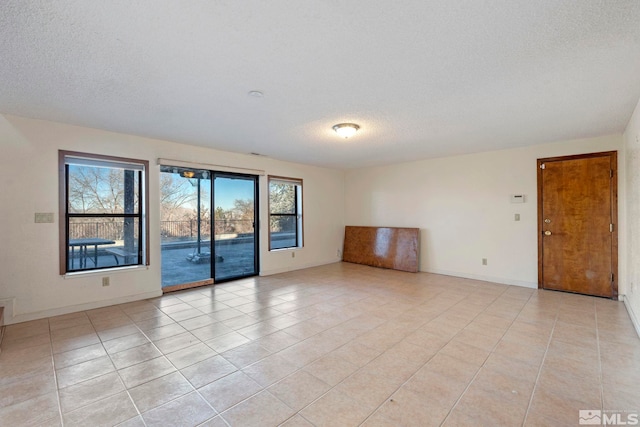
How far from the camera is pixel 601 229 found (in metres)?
4.26

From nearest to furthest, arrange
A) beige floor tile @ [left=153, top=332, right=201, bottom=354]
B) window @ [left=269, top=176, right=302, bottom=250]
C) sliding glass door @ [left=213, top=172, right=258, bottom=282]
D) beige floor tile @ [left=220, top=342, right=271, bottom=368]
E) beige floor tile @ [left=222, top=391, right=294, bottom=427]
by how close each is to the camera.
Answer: beige floor tile @ [left=222, top=391, right=294, bottom=427], beige floor tile @ [left=220, top=342, right=271, bottom=368], beige floor tile @ [left=153, top=332, right=201, bottom=354], sliding glass door @ [left=213, top=172, right=258, bottom=282], window @ [left=269, top=176, right=302, bottom=250]

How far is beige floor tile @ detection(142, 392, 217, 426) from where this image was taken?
1787 millimetres

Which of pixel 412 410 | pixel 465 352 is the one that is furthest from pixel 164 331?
pixel 465 352

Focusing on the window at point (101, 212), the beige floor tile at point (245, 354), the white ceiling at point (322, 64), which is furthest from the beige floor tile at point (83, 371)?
the white ceiling at point (322, 64)

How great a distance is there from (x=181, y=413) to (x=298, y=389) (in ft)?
2.53

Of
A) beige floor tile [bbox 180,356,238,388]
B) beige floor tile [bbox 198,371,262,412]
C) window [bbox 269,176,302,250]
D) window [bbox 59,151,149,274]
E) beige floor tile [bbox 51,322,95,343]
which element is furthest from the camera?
window [bbox 269,176,302,250]

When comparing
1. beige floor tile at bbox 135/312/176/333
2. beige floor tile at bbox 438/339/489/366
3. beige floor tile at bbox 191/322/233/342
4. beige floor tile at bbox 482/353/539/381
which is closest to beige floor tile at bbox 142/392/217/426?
beige floor tile at bbox 191/322/233/342

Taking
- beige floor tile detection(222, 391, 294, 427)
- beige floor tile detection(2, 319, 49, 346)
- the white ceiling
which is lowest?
beige floor tile detection(222, 391, 294, 427)

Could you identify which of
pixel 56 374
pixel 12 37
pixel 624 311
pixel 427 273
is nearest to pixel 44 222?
pixel 56 374

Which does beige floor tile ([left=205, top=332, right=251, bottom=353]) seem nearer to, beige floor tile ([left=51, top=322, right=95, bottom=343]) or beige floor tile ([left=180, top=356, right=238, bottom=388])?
beige floor tile ([left=180, top=356, right=238, bottom=388])

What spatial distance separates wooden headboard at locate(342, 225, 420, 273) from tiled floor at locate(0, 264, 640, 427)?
6.81 feet

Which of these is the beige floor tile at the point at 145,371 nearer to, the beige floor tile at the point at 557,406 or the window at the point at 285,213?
the beige floor tile at the point at 557,406

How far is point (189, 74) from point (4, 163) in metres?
2.81

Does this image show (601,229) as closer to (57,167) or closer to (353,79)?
(353,79)
